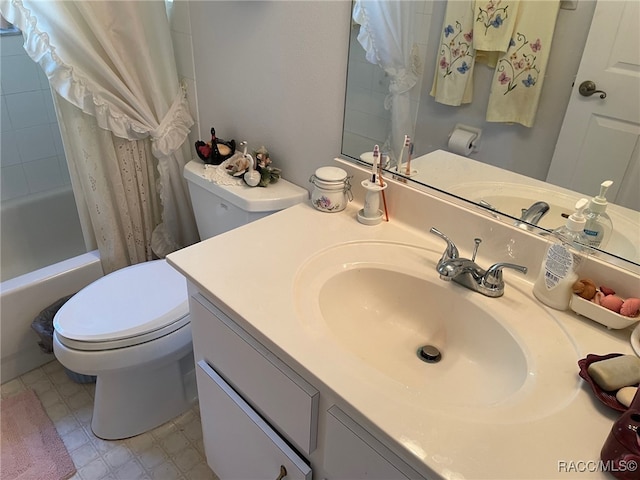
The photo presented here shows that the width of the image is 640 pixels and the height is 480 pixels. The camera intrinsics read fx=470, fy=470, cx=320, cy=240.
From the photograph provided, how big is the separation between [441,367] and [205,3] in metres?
1.30

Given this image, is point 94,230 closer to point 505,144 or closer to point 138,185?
point 138,185

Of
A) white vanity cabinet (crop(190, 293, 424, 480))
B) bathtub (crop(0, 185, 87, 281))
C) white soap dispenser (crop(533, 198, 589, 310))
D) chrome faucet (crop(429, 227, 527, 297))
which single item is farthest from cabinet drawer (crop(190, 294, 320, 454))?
bathtub (crop(0, 185, 87, 281))

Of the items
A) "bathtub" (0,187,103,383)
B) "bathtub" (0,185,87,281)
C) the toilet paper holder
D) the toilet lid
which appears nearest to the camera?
the toilet paper holder

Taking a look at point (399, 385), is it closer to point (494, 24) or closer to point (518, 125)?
point (518, 125)

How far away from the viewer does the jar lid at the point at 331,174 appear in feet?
3.98

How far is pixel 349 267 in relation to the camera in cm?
105

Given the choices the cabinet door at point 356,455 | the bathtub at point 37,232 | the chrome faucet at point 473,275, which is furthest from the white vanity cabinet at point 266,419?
the bathtub at point 37,232

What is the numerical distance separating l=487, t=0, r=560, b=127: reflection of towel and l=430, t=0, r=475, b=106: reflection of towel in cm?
7

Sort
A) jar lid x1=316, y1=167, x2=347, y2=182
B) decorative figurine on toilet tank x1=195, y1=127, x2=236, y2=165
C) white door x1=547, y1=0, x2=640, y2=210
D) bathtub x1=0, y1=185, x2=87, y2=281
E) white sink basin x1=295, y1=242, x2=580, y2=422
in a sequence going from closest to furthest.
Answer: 1. white sink basin x1=295, y1=242, x2=580, y2=422
2. white door x1=547, y1=0, x2=640, y2=210
3. jar lid x1=316, y1=167, x2=347, y2=182
4. decorative figurine on toilet tank x1=195, y1=127, x2=236, y2=165
5. bathtub x1=0, y1=185, x2=87, y2=281

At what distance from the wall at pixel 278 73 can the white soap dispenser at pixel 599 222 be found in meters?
0.66

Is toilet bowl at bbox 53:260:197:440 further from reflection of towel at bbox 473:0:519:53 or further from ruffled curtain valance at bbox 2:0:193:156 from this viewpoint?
reflection of towel at bbox 473:0:519:53

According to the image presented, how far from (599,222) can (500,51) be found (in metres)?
0.44

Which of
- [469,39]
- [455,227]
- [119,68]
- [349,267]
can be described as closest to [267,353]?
[349,267]

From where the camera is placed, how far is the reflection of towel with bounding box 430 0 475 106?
1097 mm
